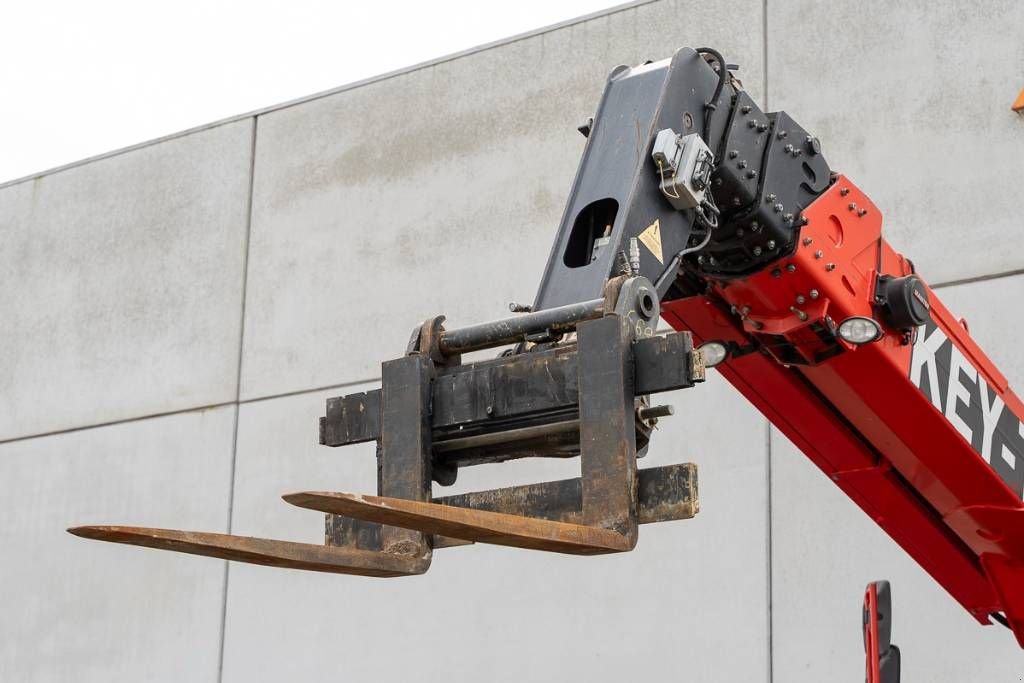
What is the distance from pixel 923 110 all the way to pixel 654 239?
5.28 meters

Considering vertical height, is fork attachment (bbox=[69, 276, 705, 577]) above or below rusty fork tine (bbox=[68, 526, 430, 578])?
above

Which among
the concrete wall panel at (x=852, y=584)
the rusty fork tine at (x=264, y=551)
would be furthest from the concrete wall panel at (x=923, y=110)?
the rusty fork tine at (x=264, y=551)

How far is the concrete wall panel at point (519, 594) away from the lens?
8.84 m

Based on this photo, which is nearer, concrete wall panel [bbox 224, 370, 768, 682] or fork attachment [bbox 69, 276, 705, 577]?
fork attachment [bbox 69, 276, 705, 577]

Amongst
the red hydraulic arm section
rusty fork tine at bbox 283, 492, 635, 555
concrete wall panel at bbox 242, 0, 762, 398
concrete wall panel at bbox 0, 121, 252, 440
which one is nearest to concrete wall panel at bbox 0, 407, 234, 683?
concrete wall panel at bbox 0, 121, 252, 440

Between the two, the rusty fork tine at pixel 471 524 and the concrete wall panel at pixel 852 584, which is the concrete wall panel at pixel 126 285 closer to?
the concrete wall panel at pixel 852 584

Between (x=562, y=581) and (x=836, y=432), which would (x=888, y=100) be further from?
(x=836, y=432)

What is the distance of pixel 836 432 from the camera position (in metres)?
5.61

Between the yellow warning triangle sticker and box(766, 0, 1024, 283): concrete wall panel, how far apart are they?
484cm

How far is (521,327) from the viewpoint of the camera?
3.75 meters

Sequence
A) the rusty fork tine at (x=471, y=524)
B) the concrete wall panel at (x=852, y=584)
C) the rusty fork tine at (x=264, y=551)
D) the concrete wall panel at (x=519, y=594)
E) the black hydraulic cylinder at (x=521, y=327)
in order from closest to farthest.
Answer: the rusty fork tine at (x=471, y=524) → the rusty fork tine at (x=264, y=551) → the black hydraulic cylinder at (x=521, y=327) → the concrete wall panel at (x=852, y=584) → the concrete wall panel at (x=519, y=594)

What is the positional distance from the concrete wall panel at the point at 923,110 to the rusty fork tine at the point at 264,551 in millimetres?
5548

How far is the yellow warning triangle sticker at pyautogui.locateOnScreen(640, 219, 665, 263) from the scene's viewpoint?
402 centimetres

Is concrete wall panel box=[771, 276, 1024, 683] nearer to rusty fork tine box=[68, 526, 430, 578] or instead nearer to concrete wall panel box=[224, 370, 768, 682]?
concrete wall panel box=[224, 370, 768, 682]
